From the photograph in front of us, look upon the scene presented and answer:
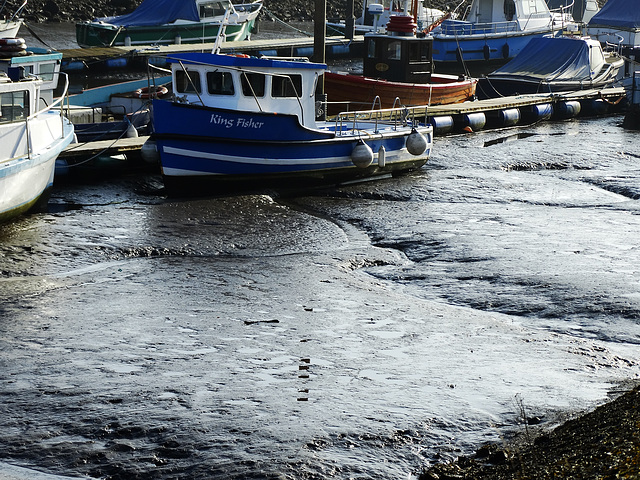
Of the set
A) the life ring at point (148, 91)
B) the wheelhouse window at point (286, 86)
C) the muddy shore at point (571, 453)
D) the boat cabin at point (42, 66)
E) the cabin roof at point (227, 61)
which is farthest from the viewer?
the life ring at point (148, 91)

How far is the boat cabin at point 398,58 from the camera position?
23.0 metres

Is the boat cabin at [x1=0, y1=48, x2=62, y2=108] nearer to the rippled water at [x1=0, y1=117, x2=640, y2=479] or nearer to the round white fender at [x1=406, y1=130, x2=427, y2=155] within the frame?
the rippled water at [x1=0, y1=117, x2=640, y2=479]

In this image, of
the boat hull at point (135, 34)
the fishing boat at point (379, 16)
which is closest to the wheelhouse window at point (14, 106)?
the boat hull at point (135, 34)

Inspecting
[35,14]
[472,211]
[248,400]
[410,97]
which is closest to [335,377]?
Answer: [248,400]

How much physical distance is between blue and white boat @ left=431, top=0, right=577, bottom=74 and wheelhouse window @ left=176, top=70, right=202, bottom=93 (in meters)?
21.8

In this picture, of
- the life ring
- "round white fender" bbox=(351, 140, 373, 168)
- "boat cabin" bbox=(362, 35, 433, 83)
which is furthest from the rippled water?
"boat cabin" bbox=(362, 35, 433, 83)

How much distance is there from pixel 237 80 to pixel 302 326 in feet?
25.5

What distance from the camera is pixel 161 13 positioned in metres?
37.3

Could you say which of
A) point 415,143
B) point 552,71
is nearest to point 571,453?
point 415,143

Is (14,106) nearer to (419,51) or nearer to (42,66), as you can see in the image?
(42,66)

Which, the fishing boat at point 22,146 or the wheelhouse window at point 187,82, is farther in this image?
the wheelhouse window at point 187,82

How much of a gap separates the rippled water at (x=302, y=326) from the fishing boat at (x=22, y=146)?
479mm

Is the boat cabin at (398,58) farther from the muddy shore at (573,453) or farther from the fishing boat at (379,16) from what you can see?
the muddy shore at (573,453)

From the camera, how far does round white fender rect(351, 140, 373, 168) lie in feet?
54.5
